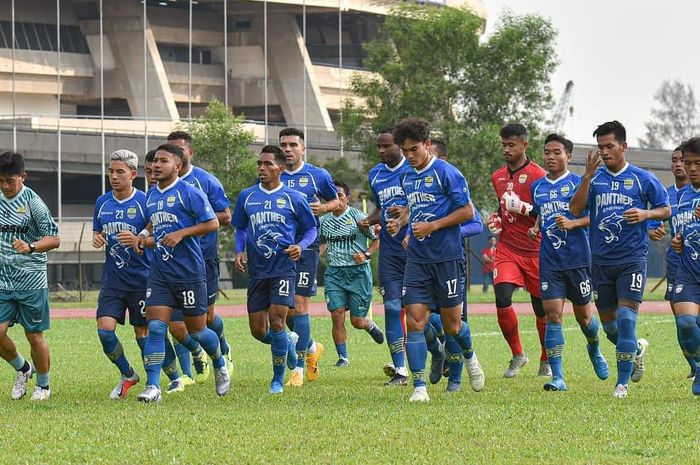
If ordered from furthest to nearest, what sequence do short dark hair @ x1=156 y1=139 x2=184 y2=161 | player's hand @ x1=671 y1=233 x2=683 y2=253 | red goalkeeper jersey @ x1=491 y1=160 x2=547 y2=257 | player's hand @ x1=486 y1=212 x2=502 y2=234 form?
red goalkeeper jersey @ x1=491 y1=160 x2=547 y2=257 → player's hand @ x1=486 y1=212 x2=502 y2=234 → short dark hair @ x1=156 y1=139 x2=184 y2=161 → player's hand @ x1=671 y1=233 x2=683 y2=253

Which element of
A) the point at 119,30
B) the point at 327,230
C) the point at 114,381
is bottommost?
the point at 114,381

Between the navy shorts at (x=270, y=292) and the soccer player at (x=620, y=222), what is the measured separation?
9.18 feet

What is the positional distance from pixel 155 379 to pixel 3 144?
46833 millimetres

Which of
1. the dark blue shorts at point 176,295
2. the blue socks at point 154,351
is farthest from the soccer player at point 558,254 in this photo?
the blue socks at point 154,351

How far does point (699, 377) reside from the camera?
12117 mm

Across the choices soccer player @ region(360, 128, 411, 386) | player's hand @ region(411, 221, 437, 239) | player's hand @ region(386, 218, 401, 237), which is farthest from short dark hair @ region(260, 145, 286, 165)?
player's hand @ region(411, 221, 437, 239)

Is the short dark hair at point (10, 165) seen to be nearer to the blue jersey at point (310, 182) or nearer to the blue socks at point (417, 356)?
the blue jersey at point (310, 182)

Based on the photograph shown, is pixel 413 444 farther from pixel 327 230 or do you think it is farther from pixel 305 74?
pixel 305 74

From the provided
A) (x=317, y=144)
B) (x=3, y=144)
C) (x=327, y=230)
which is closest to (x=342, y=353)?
(x=327, y=230)

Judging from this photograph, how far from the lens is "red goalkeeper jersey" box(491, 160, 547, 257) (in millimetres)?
14781

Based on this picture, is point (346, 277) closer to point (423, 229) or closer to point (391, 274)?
point (391, 274)

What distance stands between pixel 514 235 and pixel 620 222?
2523 millimetres

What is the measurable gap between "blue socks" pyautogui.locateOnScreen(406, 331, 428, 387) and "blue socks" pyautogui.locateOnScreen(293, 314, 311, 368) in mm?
2580

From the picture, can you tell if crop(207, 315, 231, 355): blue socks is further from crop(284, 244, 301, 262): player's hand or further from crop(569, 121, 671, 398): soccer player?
crop(569, 121, 671, 398): soccer player
